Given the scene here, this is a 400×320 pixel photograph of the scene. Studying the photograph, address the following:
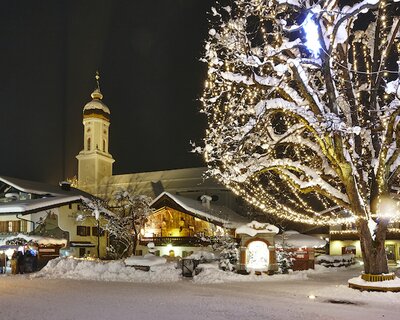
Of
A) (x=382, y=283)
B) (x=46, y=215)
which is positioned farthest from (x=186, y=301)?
(x=46, y=215)

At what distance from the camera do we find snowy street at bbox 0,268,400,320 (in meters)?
12.1

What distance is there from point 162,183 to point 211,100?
48132 millimetres

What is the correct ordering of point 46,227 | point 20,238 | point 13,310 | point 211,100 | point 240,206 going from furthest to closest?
point 240,206
point 46,227
point 20,238
point 211,100
point 13,310

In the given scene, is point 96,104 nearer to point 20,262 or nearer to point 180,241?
point 180,241

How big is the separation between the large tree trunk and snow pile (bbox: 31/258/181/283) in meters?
8.02

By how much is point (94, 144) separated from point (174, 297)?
56.8 meters

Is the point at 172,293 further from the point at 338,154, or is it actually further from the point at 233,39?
the point at 233,39

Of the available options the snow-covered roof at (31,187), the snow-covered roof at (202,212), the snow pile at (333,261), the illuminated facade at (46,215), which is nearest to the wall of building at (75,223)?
the illuminated facade at (46,215)

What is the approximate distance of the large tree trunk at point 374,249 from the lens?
17.4 metres

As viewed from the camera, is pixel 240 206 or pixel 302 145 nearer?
pixel 302 145

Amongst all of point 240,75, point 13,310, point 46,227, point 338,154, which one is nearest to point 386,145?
point 338,154

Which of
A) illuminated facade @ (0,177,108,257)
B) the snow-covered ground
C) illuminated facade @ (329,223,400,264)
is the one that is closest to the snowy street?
the snow-covered ground

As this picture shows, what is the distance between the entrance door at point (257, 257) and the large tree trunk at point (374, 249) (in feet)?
21.3

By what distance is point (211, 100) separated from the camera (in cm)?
1742
